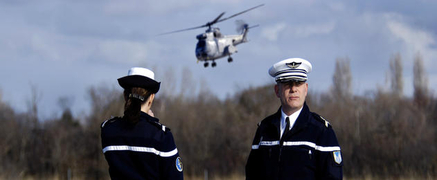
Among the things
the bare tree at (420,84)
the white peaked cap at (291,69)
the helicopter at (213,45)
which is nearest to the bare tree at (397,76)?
the bare tree at (420,84)

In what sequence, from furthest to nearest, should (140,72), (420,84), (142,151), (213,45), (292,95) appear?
(420,84), (213,45), (140,72), (292,95), (142,151)

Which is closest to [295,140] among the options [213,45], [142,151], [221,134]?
[142,151]

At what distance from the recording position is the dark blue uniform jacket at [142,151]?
5.07 meters

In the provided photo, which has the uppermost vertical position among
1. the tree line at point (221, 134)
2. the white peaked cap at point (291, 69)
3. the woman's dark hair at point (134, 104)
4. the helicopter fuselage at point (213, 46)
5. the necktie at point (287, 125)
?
the helicopter fuselage at point (213, 46)

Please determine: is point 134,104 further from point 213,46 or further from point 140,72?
point 213,46

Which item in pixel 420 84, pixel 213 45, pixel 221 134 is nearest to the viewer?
pixel 213 45

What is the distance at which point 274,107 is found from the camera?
49.2 meters

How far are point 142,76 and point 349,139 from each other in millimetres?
38857

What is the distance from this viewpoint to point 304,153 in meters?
5.11

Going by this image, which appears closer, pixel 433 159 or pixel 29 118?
pixel 433 159

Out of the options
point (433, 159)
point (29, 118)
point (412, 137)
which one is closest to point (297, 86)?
point (433, 159)

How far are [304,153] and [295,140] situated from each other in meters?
0.13

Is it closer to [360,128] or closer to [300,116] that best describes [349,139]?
[360,128]

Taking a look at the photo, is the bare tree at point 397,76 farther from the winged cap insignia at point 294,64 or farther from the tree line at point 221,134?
the winged cap insignia at point 294,64
